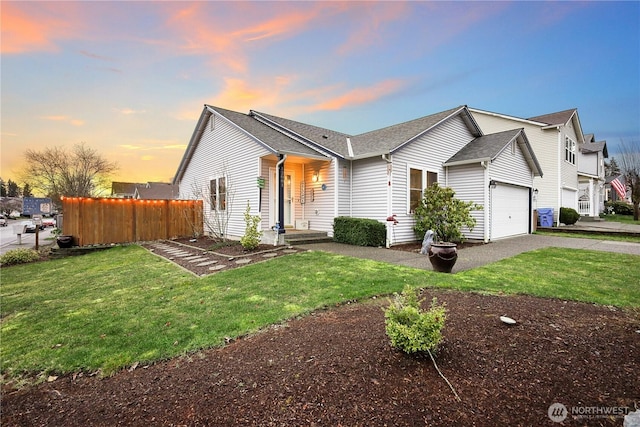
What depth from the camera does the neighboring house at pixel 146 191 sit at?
3522 centimetres

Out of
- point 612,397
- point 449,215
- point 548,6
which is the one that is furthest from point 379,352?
point 548,6

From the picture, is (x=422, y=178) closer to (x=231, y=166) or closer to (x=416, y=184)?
(x=416, y=184)

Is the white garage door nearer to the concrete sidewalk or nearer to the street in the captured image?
the concrete sidewalk

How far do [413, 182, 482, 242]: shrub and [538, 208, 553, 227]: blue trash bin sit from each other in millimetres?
9772

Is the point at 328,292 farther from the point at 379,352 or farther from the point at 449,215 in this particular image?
the point at 449,215

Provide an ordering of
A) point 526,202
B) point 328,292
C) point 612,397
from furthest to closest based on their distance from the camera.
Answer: point 526,202 < point 328,292 < point 612,397

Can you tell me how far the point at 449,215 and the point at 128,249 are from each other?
41.3ft

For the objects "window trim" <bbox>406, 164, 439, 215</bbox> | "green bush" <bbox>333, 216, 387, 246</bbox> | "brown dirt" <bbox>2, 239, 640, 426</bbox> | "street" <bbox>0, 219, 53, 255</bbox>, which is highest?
"window trim" <bbox>406, 164, 439, 215</bbox>

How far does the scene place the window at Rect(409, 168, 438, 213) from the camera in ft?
35.8

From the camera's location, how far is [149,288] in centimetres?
576

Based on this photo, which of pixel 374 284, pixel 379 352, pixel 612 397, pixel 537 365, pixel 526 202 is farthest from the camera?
pixel 526 202

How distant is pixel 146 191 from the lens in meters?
36.0

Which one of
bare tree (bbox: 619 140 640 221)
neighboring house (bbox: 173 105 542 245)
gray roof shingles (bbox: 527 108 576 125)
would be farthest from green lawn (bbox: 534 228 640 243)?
bare tree (bbox: 619 140 640 221)

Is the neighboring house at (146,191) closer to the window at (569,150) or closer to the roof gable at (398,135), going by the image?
the roof gable at (398,135)
